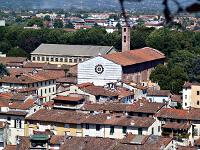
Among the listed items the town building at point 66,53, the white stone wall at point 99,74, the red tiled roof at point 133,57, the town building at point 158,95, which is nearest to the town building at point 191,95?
the town building at point 158,95

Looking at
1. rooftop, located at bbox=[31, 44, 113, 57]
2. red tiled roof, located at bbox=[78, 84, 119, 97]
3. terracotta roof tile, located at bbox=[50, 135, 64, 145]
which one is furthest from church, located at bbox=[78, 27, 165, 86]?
terracotta roof tile, located at bbox=[50, 135, 64, 145]

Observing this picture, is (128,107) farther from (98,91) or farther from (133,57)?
(133,57)

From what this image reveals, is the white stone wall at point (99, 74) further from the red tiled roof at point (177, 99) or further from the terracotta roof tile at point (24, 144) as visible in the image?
the terracotta roof tile at point (24, 144)

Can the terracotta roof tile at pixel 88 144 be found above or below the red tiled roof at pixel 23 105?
below

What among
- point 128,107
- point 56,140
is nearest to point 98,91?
point 128,107

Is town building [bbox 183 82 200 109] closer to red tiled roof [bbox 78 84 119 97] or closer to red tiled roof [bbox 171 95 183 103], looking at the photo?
red tiled roof [bbox 171 95 183 103]

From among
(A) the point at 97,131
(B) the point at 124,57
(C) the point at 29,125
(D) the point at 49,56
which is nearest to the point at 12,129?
(C) the point at 29,125

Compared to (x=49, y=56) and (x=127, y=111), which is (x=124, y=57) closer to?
(x=49, y=56)
